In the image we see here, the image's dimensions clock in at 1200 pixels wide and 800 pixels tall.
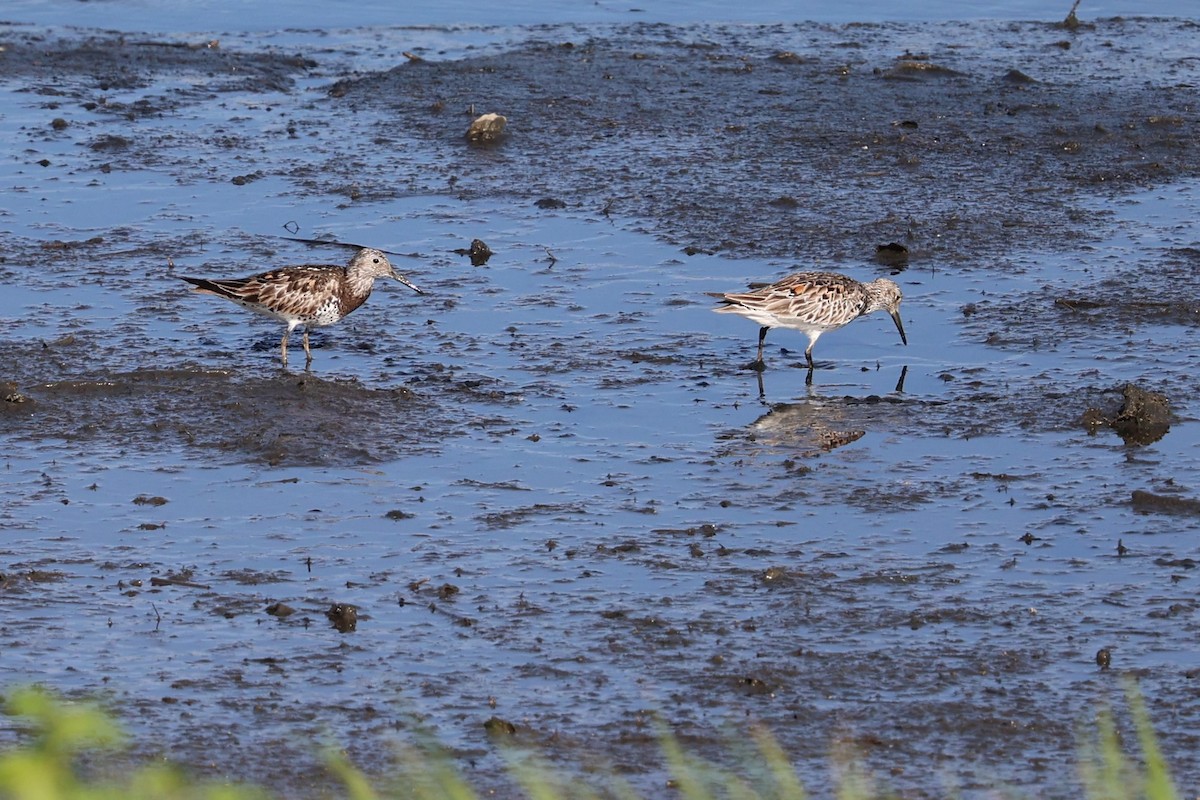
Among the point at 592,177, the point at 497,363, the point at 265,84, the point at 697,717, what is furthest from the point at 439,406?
the point at 265,84

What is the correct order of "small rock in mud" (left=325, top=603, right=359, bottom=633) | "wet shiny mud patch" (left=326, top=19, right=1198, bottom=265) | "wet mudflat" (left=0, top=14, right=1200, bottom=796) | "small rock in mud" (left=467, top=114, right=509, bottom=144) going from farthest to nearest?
"small rock in mud" (left=467, top=114, right=509, bottom=144) → "wet shiny mud patch" (left=326, top=19, right=1198, bottom=265) → "small rock in mud" (left=325, top=603, right=359, bottom=633) → "wet mudflat" (left=0, top=14, right=1200, bottom=796)

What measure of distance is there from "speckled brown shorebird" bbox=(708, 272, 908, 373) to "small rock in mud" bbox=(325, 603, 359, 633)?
4.70 metres

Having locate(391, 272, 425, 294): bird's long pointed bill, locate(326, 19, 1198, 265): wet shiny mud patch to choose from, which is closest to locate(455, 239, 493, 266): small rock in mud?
locate(391, 272, 425, 294): bird's long pointed bill

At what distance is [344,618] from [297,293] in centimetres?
467

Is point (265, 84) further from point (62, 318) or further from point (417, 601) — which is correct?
point (417, 601)

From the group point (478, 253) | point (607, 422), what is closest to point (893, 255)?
point (478, 253)

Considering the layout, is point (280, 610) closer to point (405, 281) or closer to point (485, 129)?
point (405, 281)

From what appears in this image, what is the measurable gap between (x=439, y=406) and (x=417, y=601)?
3.11m

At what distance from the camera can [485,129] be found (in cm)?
1831

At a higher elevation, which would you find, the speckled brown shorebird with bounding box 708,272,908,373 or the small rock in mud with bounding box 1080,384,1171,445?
the speckled brown shorebird with bounding box 708,272,908,373

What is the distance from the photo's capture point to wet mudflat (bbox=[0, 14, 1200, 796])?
8016mm

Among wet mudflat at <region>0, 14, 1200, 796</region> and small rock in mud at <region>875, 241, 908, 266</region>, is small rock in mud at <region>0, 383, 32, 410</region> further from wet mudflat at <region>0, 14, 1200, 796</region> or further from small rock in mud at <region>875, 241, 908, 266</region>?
small rock in mud at <region>875, 241, 908, 266</region>

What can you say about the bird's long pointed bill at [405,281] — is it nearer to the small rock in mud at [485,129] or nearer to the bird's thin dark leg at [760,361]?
the bird's thin dark leg at [760,361]

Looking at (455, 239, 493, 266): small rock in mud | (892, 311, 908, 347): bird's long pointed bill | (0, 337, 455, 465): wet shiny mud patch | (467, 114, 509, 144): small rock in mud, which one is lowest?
(0, 337, 455, 465): wet shiny mud patch
